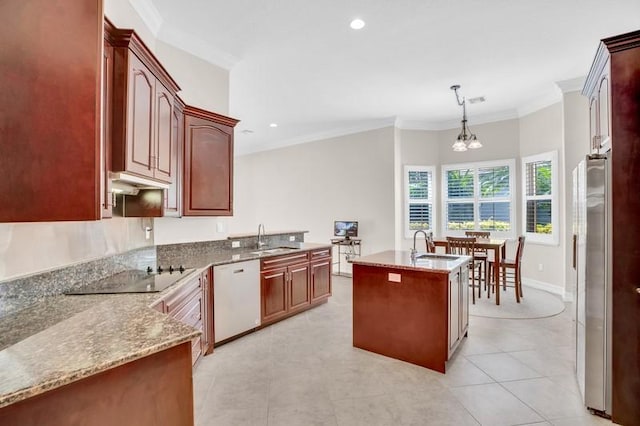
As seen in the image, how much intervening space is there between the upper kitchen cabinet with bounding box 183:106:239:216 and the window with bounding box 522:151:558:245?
5.07 metres

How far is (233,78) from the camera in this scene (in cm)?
430

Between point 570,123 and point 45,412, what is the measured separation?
6.20m

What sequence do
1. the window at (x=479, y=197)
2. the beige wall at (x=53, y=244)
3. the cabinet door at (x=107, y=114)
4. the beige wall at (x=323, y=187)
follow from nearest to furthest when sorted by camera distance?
the beige wall at (x=53, y=244)
the cabinet door at (x=107, y=114)
the window at (x=479, y=197)
the beige wall at (x=323, y=187)

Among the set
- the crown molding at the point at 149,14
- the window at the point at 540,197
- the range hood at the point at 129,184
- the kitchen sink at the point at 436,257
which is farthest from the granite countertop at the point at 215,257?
the window at the point at 540,197

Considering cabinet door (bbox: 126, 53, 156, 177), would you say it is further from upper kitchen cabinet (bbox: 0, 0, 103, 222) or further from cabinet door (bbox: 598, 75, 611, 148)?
cabinet door (bbox: 598, 75, 611, 148)

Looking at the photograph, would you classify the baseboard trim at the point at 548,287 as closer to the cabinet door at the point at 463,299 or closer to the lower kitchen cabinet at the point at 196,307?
the cabinet door at the point at 463,299

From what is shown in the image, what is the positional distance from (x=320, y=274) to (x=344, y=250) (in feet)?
7.44

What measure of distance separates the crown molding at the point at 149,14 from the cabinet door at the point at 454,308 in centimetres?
361

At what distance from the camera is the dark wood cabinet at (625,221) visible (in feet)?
Result: 6.54

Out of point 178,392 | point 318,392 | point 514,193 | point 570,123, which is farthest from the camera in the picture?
point 514,193

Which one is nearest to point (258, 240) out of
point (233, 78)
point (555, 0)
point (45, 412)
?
point (233, 78)

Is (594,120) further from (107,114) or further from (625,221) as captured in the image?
(107,114)

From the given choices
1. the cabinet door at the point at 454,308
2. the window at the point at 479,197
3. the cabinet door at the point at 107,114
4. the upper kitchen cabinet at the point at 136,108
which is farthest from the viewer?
the window at the point at 479,197

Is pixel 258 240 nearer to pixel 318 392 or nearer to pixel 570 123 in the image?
pixel 318 392
